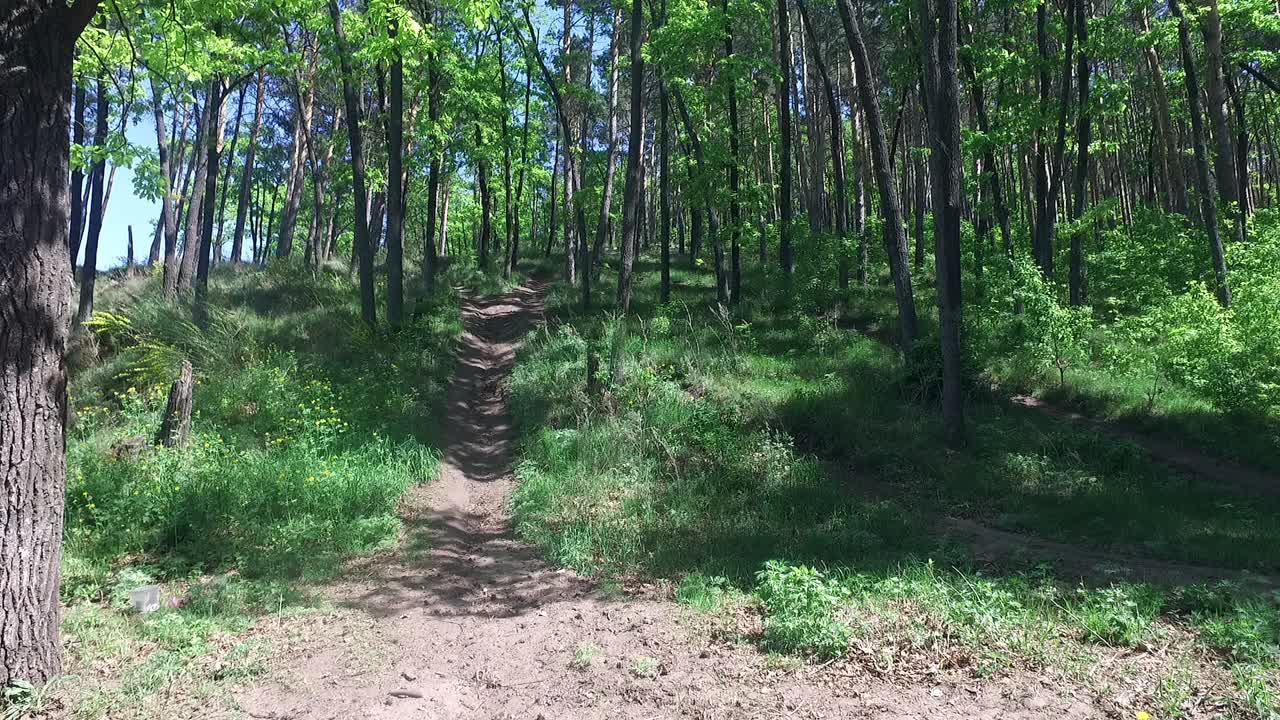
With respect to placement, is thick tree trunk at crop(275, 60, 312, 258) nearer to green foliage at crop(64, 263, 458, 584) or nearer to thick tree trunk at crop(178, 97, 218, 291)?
thick tree trunk at crop(178, 97, 218, 291)

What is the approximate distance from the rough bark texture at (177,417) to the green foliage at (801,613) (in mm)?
6818

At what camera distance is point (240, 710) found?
4164 millimetres

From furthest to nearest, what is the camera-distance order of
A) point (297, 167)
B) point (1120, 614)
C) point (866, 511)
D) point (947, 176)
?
point (297, 167), point (947, 176), point (866, 511), point (1120, 614)

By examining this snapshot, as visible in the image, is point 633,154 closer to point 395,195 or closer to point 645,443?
point 395,195

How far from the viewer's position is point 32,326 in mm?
4176

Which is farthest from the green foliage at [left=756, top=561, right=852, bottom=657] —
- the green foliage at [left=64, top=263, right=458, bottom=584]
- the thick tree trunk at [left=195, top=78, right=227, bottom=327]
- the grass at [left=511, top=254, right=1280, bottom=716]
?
the thick tree trunk at [left=195, top=78, right=227, bottom=327]

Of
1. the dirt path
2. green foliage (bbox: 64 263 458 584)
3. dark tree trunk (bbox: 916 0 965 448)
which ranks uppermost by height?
dark tree trunk (bbox: 916 0 965 448)

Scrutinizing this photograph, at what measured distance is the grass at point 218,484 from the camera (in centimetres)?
482

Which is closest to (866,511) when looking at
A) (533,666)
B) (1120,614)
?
(1120,614)

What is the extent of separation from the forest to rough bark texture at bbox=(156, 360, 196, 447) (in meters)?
0.07

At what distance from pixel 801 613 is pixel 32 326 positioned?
5.12 metres

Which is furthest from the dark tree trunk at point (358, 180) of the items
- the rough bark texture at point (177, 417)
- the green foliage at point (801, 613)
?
the green foliage at point (801, 613)

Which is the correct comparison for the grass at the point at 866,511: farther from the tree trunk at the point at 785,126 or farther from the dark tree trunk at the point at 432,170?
the dark tree trunk at the point at 432,170

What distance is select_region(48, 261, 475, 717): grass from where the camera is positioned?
190 inches
